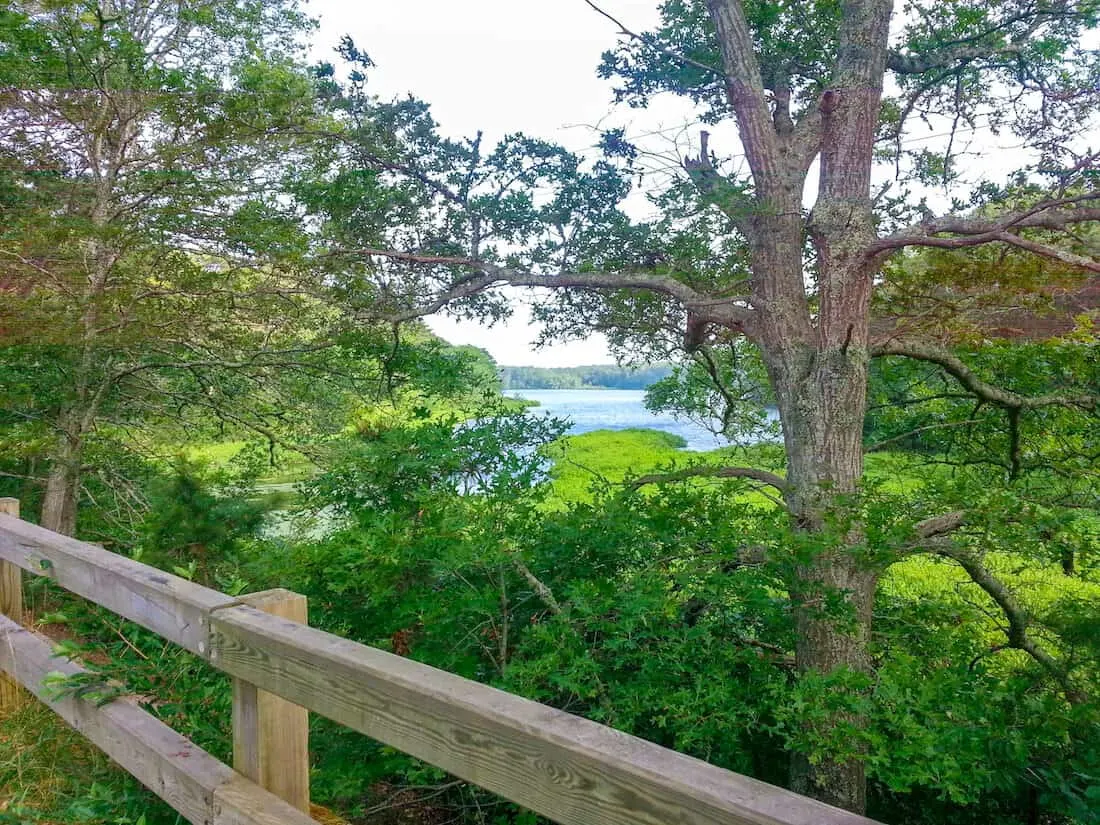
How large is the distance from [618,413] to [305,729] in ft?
30.9

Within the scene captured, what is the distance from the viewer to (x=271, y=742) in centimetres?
188

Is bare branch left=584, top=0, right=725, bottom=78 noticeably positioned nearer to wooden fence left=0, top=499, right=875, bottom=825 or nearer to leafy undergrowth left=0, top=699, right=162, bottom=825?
wooden fence left=0, top=499, right=875, bottom=825

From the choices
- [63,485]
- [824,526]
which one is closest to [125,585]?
[824,526]

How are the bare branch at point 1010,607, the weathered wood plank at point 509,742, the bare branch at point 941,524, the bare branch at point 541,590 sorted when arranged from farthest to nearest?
the bare branch at point 941,524
the bare branch at point 1010,607
the bare branch at point 541,590
the weathered wood plank at point 509,742

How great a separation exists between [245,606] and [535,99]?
6809 mm

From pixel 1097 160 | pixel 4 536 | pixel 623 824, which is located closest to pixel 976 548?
pixel 1097 160

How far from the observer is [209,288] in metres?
7.98

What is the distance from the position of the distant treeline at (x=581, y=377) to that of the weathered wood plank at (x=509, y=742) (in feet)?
21.9

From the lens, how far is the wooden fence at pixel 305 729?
1.12m

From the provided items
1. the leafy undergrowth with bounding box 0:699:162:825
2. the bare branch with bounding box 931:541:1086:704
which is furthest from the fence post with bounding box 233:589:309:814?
the bare branch with bounding box 931:541:1086:704

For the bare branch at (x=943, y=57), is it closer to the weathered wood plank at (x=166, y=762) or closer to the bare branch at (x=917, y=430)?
the bare branch at (x=917, y=430)

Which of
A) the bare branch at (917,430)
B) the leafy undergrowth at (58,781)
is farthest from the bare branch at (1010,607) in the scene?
the leafy undergrowth at (58,781)

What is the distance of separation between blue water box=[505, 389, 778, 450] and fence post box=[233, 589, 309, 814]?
19.7 feet

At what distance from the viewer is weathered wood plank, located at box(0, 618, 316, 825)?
180cm
